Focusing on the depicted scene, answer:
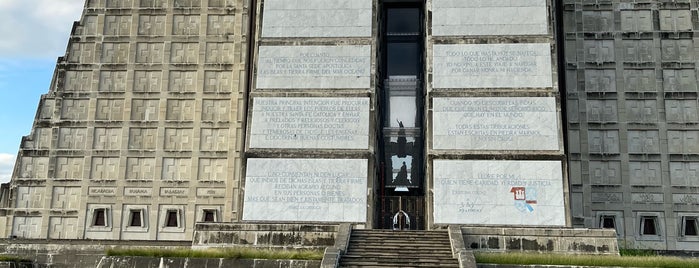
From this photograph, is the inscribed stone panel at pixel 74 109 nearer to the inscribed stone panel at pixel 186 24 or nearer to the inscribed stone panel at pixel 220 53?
the inscribed stone panel at pixel 186 24

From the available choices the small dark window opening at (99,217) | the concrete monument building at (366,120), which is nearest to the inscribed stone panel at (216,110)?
the concrete monument building at (366,120)

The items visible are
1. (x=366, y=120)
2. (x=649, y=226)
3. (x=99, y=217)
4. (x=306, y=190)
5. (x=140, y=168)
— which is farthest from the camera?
(x=140, y=168)

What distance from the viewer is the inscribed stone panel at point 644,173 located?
52.1 m

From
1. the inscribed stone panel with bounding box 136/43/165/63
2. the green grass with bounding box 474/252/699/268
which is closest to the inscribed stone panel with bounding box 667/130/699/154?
the green grass with bounding box 474/252/699/268

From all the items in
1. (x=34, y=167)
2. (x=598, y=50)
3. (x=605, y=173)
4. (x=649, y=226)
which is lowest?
(x=649, y=226)

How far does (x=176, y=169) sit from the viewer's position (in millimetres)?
53938

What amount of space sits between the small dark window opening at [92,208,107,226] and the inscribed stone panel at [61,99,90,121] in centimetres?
701

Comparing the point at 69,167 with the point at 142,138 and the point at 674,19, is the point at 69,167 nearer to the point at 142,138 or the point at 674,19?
the point at 142,138

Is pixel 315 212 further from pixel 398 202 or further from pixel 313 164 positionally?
pixel 398 202

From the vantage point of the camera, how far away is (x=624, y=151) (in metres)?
52.5

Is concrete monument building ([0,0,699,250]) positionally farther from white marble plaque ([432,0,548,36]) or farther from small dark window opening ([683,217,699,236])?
small dark window opening ([683,217,699,236])

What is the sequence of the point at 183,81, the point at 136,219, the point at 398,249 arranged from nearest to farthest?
the point at 398,249 < the point at 136,219 < the point at 183,81

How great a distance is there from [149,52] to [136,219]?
12528 millimetres

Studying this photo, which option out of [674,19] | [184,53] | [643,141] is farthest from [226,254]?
[674,19]
